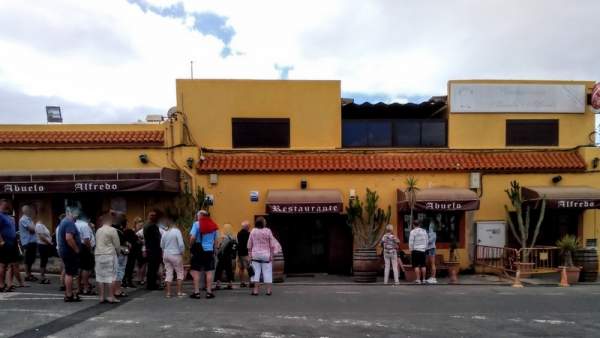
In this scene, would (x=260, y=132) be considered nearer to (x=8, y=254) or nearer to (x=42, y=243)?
(x=42, y=243)

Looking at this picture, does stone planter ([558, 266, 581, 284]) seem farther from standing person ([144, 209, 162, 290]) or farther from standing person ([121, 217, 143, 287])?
standing person ([121, 217, 143, 287])

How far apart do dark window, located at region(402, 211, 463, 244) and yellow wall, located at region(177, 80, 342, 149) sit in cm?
351

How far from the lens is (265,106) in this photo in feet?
Answer: 48.0

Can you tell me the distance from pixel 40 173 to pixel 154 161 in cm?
294

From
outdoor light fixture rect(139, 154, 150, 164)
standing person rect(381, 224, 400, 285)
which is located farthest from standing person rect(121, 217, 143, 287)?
standing person rect(381, 224, 400, 285)

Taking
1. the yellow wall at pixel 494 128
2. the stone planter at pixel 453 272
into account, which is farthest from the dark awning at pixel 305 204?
the yellow wall at pixel 494 128

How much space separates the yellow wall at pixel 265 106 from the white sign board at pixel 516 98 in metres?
3.90

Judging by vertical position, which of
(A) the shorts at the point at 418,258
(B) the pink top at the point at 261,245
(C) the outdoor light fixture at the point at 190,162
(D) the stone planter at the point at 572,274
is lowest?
(D) the stone planter at the point at 572,274

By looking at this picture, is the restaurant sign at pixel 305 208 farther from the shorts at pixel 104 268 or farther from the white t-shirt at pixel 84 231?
the shorts at pixel 104 268

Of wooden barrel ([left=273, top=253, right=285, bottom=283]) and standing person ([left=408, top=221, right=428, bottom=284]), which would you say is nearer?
standing person ([left=408, top=221, right=428, bottom=284])

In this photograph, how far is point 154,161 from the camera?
13844 millimetres

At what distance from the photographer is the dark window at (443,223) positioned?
1446 centimetres

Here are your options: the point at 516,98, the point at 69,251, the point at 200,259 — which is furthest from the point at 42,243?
the point at 516,98

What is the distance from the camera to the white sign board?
48.3 feet
